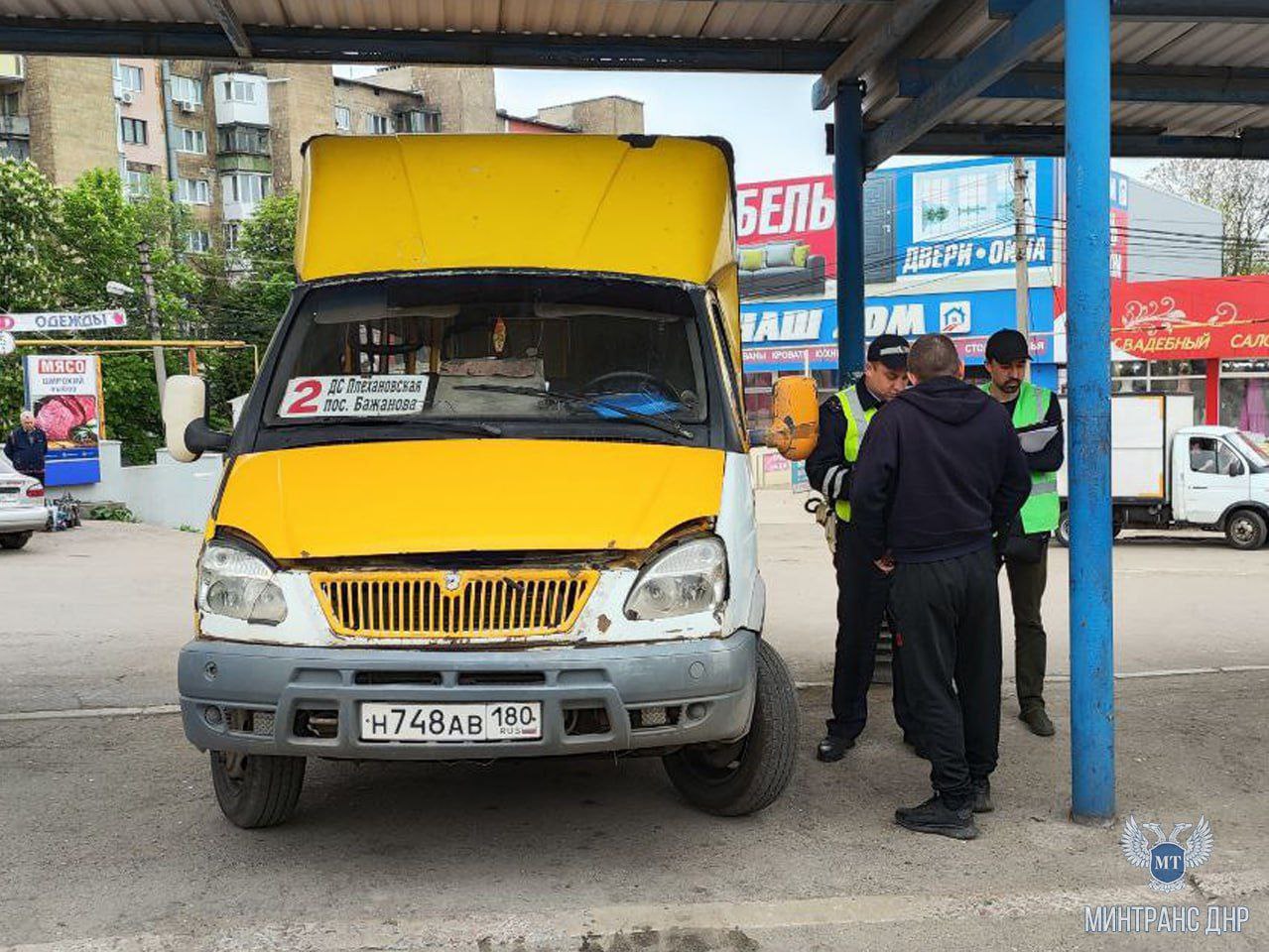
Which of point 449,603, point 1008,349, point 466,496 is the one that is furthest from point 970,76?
point 449,603

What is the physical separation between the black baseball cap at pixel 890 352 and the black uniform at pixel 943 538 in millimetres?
955

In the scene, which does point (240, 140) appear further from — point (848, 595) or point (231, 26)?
point (848, 595)

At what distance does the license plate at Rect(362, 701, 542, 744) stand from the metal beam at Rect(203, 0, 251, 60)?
172 inches

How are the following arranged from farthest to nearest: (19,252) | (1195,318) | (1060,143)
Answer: (19,252), (1195,318), (1060,143)

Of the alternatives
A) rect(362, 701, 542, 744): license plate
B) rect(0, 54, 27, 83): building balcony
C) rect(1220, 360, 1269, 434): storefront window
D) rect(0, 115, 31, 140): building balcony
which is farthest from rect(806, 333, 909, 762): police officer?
rect(0, 115, 31, 140): building balcony

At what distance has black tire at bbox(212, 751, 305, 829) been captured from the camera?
4.76 meters

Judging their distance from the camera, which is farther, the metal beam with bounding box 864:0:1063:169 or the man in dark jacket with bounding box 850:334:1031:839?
the metal beam with bounding box 864:0:1063:169

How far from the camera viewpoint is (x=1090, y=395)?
4.87 meters

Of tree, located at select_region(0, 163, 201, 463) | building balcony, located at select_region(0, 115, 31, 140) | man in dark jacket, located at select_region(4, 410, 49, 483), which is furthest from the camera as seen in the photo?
building balcony, located at select_region(0, 115, 31, 140)

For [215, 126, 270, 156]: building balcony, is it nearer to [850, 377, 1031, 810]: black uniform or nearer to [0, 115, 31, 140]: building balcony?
[0, 115, 31, 140]: building balcony

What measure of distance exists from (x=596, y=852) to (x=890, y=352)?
8.82ft

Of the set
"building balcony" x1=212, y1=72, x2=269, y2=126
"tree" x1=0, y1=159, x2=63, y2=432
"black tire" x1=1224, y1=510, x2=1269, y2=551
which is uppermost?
"building balcony" x1=212, y1=72, x2=269, y2=126

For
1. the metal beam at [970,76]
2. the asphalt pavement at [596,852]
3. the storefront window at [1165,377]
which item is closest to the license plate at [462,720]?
the asphalt pavement at [596,852]

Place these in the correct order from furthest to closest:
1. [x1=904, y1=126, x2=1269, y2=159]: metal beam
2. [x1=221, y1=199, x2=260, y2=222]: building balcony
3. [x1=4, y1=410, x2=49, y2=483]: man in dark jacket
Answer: [x1=221, y1=199, x2=260, y2=222]: building balcony < [x1=4, y1=410, x2=49, y2=483]: man in dark jacket < [x1=904, y1=126, x2=1269, y2=159]: metal beam
